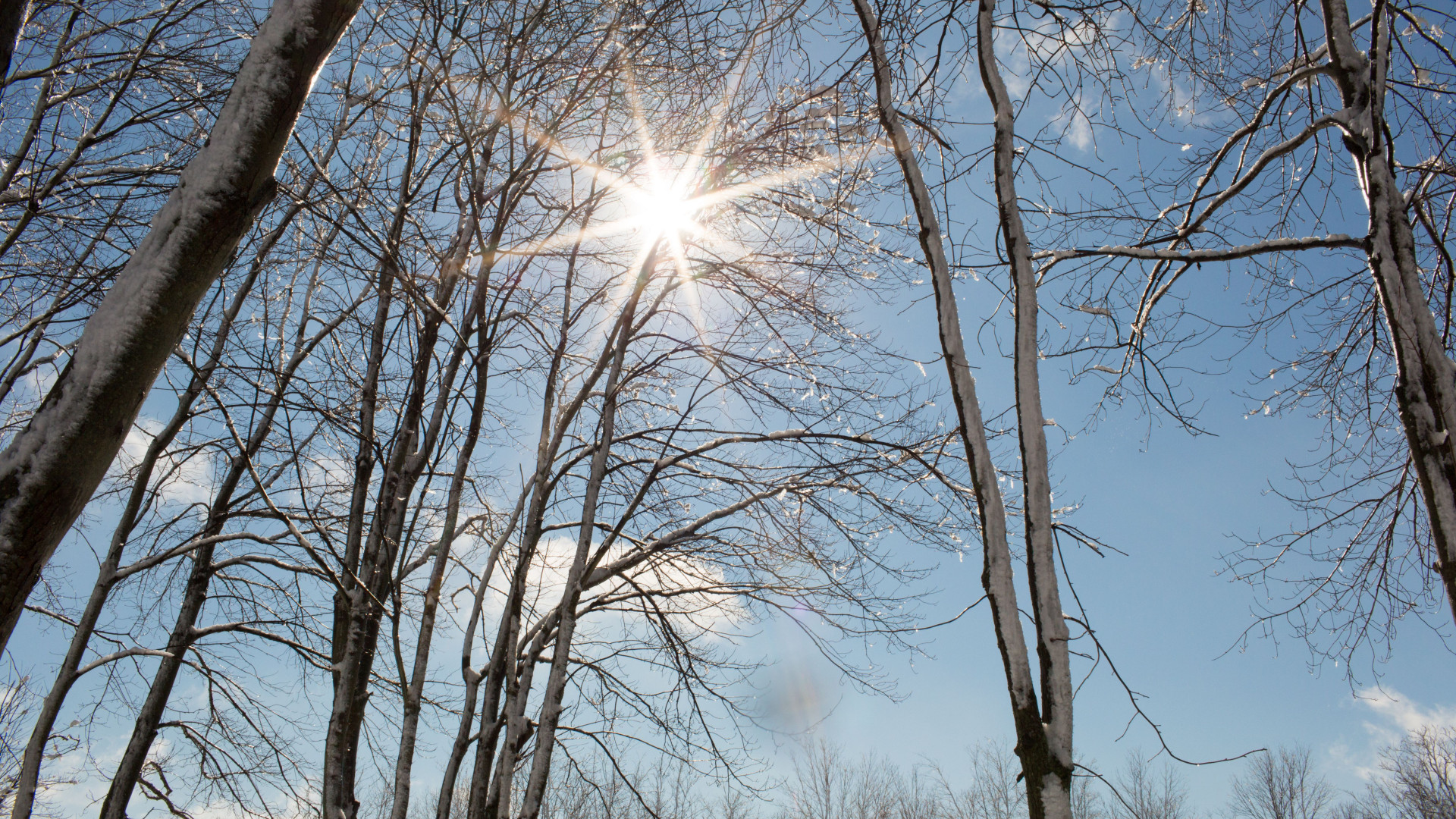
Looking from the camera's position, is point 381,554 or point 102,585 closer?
point 381,554

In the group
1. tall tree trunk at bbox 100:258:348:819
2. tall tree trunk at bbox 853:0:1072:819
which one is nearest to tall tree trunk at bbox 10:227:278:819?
tall tree trunk at bbox 100:258:348:819

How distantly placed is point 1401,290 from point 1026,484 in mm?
2608

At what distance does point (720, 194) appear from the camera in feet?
16.9

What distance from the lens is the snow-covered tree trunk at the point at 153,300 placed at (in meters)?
2.15

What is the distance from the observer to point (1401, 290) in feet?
11.2

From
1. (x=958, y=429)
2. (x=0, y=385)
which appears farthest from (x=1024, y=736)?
(x=0, y=385)

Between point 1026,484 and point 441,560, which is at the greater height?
point 441,560

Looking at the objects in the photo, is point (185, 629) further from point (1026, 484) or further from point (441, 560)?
point (1026, 484)

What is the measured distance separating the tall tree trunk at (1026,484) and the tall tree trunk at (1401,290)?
7.10 ft

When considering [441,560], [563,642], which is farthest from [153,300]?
[563,642]

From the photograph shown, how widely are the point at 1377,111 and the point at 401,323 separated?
A: 541cm

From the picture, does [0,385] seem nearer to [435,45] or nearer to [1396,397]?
[435,45]

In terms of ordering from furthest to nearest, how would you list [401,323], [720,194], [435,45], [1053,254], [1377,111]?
[720,194]
[401,323]
[435,45]
[1377,111]
[1053,254]

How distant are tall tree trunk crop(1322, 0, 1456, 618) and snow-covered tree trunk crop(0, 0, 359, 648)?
446cm
